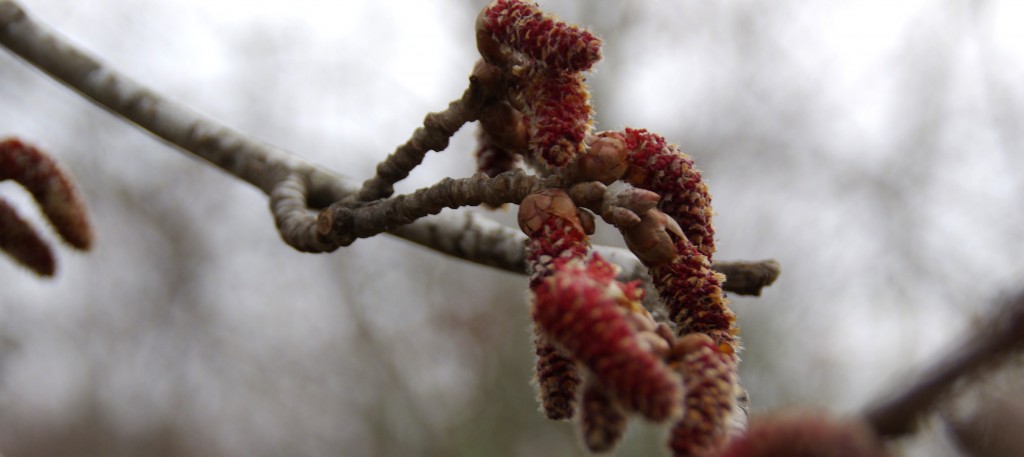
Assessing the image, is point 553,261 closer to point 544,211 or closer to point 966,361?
point 544,211

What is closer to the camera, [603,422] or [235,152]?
[603,422]

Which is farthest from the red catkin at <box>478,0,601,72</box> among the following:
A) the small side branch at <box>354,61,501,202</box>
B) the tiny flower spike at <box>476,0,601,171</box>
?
the small side branch at <box>354,61,501,202</box>

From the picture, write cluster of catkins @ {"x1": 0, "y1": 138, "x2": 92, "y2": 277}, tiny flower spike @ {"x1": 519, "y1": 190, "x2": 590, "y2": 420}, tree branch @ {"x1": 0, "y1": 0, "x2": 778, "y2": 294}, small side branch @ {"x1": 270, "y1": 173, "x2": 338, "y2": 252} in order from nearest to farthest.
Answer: tiny flower spike @ {"x1": 519, "y1": 190, "x2": 590, "y2": 420}
small side branch @ {"x1": 270, "y1": 173, "x2": 338, "y2": 252}
cluster of catkins @ {"x1": 0, "y1": 138, "x2": 92, "y2": 277}
tree branch @ {"x1": 0, "y1": 0, "x2": 778, "y2": 294}

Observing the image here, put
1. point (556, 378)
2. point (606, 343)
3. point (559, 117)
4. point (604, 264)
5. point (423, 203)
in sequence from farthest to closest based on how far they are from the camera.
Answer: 1. point (423, 203)
2. point (559, 117)
3. point (556, 378)
4. point (604, 264)
5. point (606, 343)

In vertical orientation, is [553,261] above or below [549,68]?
below

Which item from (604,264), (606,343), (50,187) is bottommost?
(50,187)

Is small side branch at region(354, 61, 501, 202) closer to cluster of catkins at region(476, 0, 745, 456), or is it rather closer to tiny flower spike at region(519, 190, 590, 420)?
cluster of catkins at region(476, 0, 745, 456)

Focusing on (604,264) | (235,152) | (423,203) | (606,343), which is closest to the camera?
(606,343)

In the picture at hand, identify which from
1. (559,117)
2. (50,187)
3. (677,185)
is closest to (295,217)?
(50,187)
